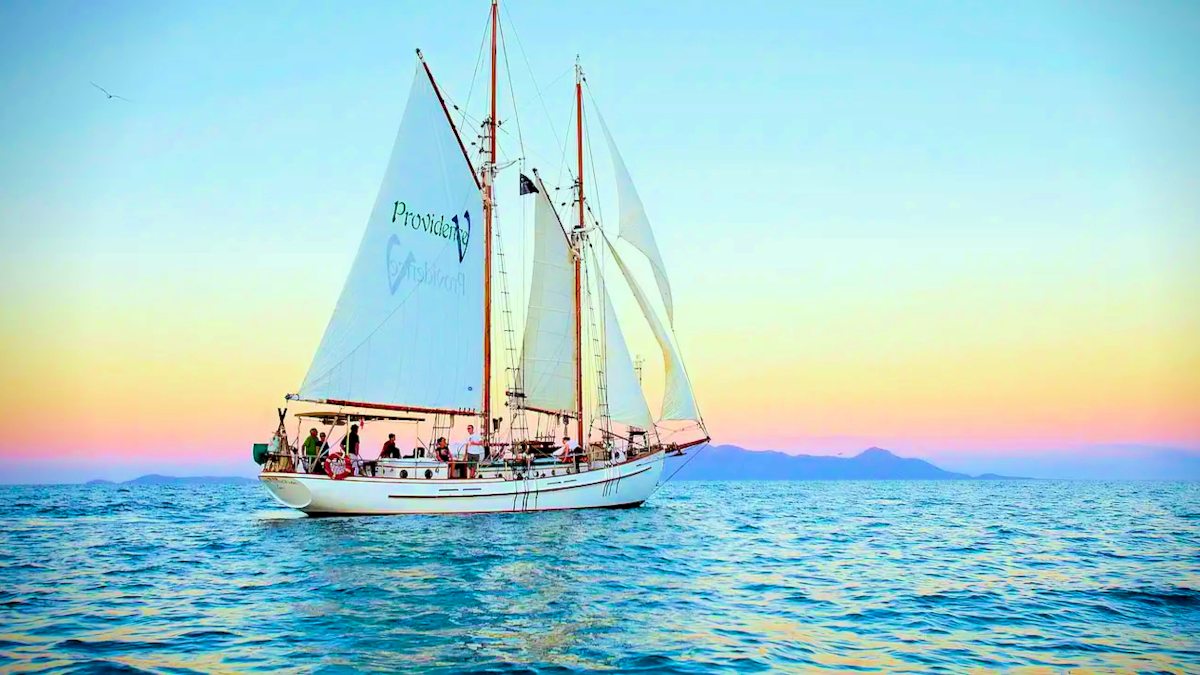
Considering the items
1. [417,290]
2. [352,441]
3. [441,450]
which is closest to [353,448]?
[352,441]

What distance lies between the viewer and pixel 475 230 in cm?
4075

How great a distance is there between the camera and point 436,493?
36312 mm

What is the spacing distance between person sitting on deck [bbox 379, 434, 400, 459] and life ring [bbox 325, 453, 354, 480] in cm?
177

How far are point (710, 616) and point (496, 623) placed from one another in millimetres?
4105

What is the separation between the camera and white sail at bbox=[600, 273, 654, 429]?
43.7 meters

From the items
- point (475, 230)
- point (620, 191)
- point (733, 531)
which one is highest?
point (620, 191)

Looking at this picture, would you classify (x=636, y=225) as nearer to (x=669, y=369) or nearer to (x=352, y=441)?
(x=669, y=369)

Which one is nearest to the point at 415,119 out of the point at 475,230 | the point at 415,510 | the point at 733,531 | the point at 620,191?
the point at 475,230

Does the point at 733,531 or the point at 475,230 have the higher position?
the point at 475,230

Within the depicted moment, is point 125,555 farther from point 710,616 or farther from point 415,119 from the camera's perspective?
point 415,119

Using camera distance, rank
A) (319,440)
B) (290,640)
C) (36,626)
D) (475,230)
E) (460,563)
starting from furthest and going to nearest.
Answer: (475,230)
(319,440)
(460,563)
(36,626)
(290,640)

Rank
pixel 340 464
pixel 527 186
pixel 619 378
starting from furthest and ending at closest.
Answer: pixel 527 186, pixel 619 378, pixel 340 464

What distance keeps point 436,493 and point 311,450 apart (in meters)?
5.48

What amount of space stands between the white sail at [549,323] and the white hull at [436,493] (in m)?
5.31
